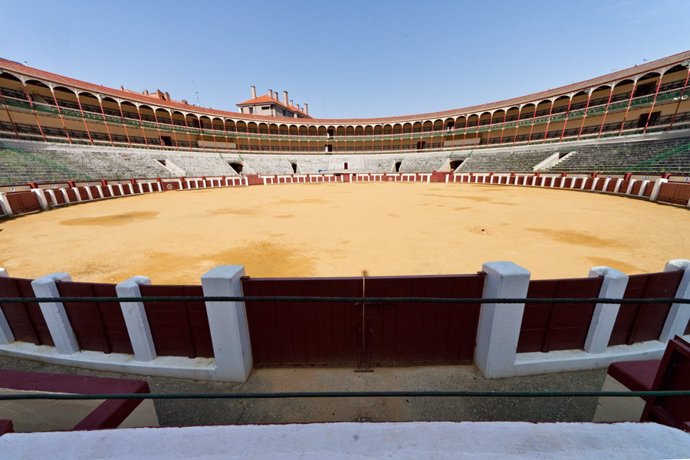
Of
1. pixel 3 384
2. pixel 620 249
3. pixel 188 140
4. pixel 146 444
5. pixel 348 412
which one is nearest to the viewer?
pixel 146 444

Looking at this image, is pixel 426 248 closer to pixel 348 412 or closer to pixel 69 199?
pixel 348 412

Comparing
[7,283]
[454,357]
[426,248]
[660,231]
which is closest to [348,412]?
[454,357]

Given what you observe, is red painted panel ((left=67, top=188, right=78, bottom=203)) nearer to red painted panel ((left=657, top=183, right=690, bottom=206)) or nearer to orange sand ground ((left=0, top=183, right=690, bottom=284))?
orange sand ground ((left=0, top=183, right=690, bottom=284))

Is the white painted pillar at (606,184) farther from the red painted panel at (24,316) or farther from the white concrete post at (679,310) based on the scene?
the red painted panel at (24,316)

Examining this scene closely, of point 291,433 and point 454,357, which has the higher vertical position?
point 291,433

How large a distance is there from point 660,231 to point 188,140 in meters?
48.2

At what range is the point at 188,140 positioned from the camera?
4003 centimetres

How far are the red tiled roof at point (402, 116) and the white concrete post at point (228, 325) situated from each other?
36858 mm

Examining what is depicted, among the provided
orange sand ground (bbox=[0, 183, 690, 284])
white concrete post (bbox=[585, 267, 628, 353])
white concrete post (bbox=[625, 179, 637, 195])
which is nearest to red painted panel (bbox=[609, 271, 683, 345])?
white concrete post (bbox=[585, 267, 628, 353])

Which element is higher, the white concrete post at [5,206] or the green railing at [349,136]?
the green railing at [349,136]

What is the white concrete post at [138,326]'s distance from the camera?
3125 mm

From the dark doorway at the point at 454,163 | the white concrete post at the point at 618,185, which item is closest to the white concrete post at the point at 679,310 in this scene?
the white concrete post at the point at 618,185

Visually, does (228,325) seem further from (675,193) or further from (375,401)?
(675,193)

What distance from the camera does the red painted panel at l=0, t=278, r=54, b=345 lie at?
3.33 m
